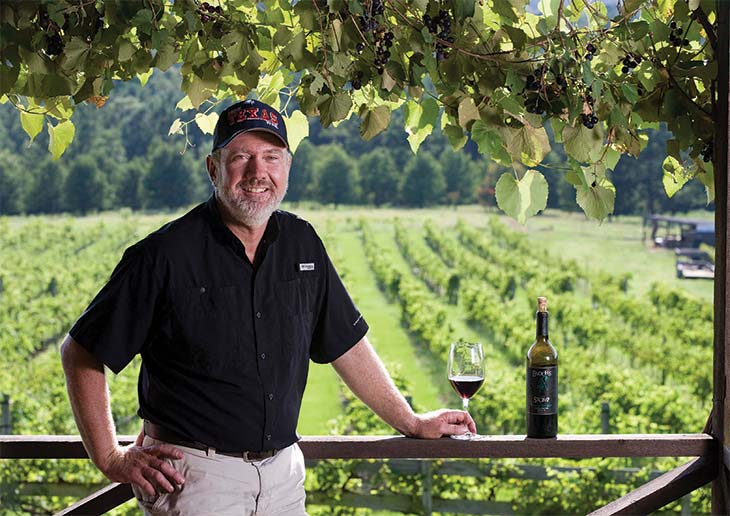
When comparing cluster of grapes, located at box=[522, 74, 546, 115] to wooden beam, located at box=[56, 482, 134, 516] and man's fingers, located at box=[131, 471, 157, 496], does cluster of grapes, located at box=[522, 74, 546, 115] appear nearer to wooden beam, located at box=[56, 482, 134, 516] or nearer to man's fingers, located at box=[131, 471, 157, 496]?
man's fingers, located at box=[131, 471, 157, 496]

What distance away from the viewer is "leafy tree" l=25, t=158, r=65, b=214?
1125 inches

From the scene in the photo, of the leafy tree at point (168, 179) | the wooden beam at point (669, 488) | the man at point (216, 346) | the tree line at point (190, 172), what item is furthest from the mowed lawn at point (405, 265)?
the man at point (216, 346)

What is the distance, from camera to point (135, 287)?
1.92 m

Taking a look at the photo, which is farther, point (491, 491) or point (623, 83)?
point (491, 491)

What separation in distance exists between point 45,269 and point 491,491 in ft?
51.9

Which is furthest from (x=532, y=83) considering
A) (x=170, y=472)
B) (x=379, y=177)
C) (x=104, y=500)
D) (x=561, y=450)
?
(x=379, y=177)

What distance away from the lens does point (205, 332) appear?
195 cm

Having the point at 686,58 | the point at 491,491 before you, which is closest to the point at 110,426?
the point at 686,58

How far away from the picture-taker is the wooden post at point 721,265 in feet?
6.48

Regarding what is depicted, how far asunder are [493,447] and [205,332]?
0.66 meters

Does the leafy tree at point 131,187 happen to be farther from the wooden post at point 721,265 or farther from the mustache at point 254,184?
the wooden post at point 721,265

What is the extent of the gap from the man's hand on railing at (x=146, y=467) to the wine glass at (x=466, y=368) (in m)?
0.65

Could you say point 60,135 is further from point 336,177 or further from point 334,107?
point 336,177

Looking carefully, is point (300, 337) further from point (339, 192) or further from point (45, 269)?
point (339, 192)
